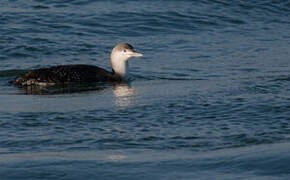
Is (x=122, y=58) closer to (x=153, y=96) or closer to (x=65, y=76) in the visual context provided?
(x=65, y=76)

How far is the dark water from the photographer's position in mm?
6914

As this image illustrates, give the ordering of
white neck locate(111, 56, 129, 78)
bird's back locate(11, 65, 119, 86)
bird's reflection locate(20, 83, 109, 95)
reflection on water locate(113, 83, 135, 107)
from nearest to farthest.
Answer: reflection on water locate(113, 83, 135, 107) → bird's reflection locate(20, 83, 109, 95) → bird's back locate(11, 65, 119, 86) → white neck locate(111, 56, 129, 78)

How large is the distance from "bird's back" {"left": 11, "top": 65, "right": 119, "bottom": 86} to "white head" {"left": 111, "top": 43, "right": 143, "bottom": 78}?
549mm

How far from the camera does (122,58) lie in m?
13.9

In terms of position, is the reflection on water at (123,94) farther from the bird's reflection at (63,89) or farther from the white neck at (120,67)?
the white neck at (120,67)

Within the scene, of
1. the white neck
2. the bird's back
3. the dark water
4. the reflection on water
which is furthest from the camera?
the white neck

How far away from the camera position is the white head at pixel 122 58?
13.8 m

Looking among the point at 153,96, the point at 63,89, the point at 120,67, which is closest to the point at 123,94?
the point at 153,96

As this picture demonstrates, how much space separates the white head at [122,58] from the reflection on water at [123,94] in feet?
2.07

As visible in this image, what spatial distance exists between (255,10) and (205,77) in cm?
987

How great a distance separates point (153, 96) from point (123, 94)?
2.29 feet

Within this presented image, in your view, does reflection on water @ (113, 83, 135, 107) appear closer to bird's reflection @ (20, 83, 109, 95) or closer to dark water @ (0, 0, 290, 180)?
dark water @ (0, 0, 290, 180)

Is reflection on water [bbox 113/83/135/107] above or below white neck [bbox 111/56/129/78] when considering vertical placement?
below

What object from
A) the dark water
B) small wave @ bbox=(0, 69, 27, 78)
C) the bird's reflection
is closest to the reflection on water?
the dark water
